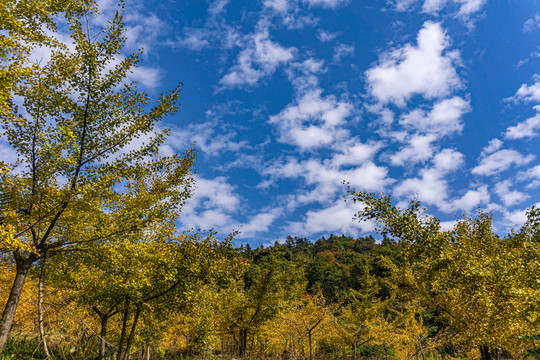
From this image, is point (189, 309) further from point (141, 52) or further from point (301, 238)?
point (301, 238)

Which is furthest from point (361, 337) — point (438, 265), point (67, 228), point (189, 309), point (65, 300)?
point (67, 228)

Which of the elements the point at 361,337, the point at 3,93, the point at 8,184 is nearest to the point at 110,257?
the point at 8,184

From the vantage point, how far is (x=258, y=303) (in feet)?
60.7

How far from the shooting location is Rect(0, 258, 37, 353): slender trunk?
5.14 metres

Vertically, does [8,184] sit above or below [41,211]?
above

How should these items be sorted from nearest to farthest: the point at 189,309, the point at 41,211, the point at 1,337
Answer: the point at 1,337, the point at 41,211, the point at 189,309

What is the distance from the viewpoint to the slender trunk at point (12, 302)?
514 centimetres

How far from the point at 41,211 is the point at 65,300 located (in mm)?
9226

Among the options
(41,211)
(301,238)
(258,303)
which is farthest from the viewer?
(301,238)

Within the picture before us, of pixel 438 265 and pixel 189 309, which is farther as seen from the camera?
pixel 189 309

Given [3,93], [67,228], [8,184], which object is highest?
[3,93]

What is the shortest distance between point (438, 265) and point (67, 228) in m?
9.38

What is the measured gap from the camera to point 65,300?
12102 millimetres

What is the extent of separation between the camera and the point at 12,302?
548 cm
